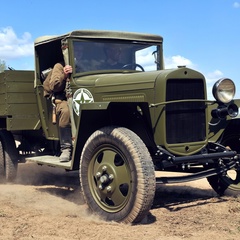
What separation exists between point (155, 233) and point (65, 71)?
2.71 m

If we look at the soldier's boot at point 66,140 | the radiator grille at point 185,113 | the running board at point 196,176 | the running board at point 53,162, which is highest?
the radiator grille at point 185,113

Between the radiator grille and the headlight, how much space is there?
232 mm

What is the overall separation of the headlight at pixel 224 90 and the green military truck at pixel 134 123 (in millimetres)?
12

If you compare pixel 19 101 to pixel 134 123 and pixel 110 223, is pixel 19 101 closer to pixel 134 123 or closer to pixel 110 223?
pixel 134 123

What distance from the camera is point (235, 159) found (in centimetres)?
539

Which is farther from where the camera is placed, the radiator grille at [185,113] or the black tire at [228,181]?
the black tire at [228,181]

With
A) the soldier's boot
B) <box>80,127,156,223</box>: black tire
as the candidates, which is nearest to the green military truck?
<box>80,127,156,223</box>: black tire

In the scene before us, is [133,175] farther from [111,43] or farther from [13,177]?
[13,177]

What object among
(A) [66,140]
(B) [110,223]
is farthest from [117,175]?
(A) [66,140]

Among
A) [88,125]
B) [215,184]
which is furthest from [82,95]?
[215,184]

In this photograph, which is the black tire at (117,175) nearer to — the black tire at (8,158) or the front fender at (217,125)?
the front fender at (217,125)

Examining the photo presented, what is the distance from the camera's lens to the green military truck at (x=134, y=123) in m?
4.41

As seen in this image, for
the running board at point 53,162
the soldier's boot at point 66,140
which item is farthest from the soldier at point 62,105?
the running board at point 53,162

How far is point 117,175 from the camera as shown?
14.7 feet
